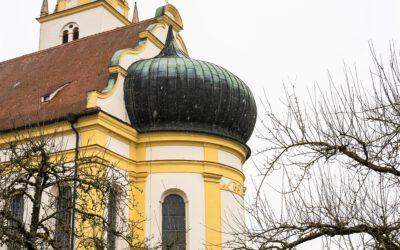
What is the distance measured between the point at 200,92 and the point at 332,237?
40.2ft

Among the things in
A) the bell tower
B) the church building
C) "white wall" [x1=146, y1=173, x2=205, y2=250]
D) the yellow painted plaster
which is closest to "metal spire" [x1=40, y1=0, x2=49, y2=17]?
the bell tower

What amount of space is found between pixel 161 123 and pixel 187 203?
257cm

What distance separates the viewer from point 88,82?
68.9 feet

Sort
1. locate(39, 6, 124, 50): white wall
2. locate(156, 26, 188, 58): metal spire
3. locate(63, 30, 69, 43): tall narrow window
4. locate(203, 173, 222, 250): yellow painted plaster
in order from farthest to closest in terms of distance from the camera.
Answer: locate(63, 30, 69, 43): tall narrow window < locate(39, 6, 124, 50): white wall < locate(156, 26, 188, 58): metal spire < locate(203, 173, 222, 250): yellow painted plaster

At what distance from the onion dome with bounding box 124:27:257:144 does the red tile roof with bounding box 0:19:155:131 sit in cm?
118

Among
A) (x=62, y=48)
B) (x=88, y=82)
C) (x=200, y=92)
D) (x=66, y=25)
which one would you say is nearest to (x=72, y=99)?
(x=88, y=82)

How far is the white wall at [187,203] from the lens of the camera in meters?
19.3

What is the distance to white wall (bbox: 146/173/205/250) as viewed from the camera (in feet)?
63.4

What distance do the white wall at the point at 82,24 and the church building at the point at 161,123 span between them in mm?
7217

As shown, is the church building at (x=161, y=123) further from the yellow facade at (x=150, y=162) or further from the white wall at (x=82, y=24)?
the white wall at (x=82, y=24)

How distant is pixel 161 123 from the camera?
20344 mm

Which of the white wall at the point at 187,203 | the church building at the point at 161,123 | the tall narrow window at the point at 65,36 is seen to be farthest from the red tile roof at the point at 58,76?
the tall narrow window at the point at 65,36

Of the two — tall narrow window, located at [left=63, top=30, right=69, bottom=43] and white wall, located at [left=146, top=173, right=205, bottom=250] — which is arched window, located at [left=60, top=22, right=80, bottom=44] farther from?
white wall, located at [left=146, top=173, right=205, bottom=250]

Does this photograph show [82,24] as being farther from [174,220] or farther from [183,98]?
[174,220]
